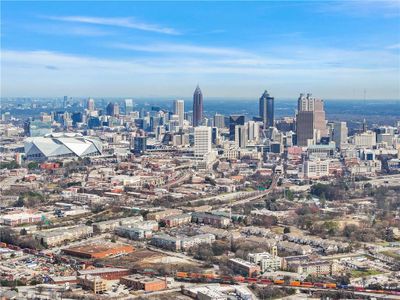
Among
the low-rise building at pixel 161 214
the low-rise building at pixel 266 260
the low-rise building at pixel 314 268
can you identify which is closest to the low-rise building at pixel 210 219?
the low-rise building at pixel 161 214

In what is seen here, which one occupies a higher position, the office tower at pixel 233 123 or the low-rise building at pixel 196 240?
the office tower at pixel 233 123

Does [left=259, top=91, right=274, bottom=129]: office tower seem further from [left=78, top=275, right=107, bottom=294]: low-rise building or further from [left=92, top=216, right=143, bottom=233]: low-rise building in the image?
[left=78, top=275, right=107, bottom=294]: low-rise building

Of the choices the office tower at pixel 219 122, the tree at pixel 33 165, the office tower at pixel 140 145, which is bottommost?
the tree at pixel 33 165

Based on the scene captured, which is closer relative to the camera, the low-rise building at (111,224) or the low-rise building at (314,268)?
the low-rise building at (314,268)

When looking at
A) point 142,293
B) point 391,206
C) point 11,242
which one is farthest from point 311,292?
point 391,206

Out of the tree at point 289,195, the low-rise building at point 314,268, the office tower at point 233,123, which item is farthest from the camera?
the office tower at point 233,123

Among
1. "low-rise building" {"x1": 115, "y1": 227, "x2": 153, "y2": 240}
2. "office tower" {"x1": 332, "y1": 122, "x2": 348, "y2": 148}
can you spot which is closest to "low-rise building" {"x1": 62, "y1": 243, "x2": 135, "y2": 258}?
"low-rise building" {"x1": 115, "y1": 227, "x2": 153, "y2": 240}

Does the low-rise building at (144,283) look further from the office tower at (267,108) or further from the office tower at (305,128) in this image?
the office tower at (267,108)

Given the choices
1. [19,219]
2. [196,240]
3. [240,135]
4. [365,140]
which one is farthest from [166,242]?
[365,140]
